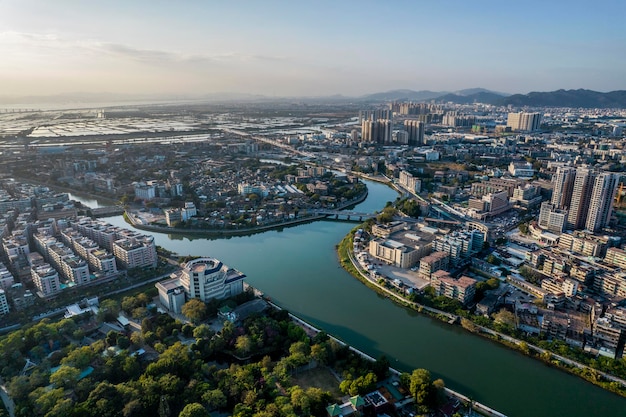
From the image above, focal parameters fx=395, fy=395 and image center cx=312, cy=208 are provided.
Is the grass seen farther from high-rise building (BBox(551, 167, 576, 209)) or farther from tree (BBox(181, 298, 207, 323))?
high-rise building (BBox(551, 167, 576, 209))

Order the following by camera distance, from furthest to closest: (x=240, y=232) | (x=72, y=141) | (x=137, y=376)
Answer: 1. (x=72, y=141)
2. (x=240, y=232)
3. (x=137, y=376)

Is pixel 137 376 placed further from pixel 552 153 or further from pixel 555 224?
pixel 552 153

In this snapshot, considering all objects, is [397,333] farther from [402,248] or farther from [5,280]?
[5,280]

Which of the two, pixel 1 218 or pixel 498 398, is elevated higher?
pixel 1 218

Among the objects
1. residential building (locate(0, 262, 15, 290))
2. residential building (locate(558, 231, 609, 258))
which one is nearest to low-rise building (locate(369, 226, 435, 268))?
residential building (locate(558, 231, 609, 258))

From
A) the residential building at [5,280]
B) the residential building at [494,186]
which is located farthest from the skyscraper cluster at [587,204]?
the residential building at [5,280]

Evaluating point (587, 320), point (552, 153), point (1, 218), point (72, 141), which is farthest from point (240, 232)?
point (72, 141)

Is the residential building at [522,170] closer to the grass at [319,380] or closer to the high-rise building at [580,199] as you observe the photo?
the high-rise building at [580,199]
